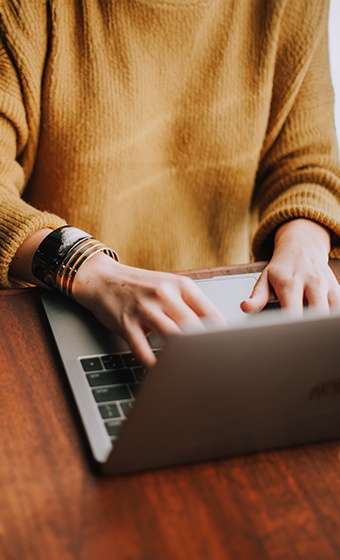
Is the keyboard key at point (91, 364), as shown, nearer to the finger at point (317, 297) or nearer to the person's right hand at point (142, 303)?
the person's right hand at point (142, 303)

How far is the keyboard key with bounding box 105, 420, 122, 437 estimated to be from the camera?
1.65 ft

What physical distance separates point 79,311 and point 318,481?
31 centimetres

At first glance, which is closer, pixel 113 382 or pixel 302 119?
pixel 113 382

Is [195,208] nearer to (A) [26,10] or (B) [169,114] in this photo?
(B) [169,114]

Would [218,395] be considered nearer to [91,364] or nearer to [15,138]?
[91,364]

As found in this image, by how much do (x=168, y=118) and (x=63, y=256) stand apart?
0.42 meters

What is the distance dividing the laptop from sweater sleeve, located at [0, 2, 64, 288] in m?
0.23

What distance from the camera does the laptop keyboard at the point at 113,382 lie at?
52cm

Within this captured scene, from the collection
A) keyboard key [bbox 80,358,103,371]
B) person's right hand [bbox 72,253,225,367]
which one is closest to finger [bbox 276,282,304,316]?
person's right hand [bbox 72,253,225,367]

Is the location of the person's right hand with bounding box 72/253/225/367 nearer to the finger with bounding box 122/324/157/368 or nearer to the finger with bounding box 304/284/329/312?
the finger with bounding box 122/324/157/368

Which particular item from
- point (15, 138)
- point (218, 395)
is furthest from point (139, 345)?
point (15, 138)

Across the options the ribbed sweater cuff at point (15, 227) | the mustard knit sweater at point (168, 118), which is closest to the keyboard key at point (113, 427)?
the ribbed sweater cuff at point (15, 227)

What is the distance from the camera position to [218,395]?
45cm

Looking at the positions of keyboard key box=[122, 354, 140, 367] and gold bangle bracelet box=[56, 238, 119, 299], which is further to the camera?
gold bangle bracelet box=[56, 238, 119, 299]
